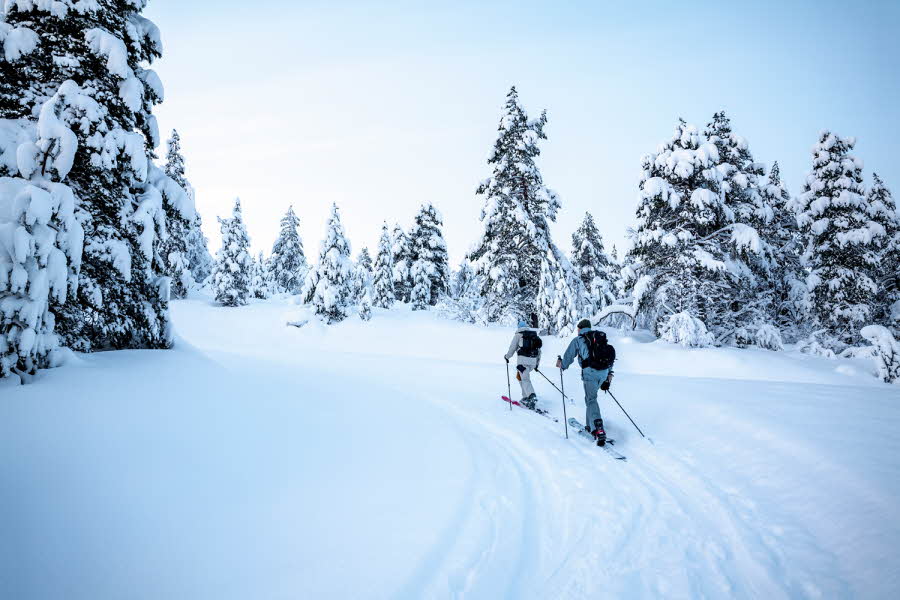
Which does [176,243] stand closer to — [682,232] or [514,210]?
[514,210]

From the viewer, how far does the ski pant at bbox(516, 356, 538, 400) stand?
360 inches

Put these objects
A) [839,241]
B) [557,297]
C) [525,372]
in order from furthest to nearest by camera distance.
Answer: [557,297]
[839,241]
[525,372]

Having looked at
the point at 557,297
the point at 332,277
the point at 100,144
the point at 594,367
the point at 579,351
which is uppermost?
the point at 100,144

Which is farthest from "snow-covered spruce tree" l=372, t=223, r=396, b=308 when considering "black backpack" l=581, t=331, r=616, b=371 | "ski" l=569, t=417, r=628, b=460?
"black backpack" l=581, t=331, r=616, b=371

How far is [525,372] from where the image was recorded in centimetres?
929

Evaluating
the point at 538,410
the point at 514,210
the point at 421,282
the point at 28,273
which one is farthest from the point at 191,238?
the point at 538,410

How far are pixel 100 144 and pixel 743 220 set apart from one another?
22713 millimetres

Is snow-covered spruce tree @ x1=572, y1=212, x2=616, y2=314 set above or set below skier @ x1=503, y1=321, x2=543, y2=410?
above

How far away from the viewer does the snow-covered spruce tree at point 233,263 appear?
110 feet

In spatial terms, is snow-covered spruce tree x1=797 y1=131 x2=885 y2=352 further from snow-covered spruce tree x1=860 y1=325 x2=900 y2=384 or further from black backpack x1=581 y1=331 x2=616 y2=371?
black backpack x1=581 y1=331 x2=616 y2=371

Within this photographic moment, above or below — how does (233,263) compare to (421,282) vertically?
above

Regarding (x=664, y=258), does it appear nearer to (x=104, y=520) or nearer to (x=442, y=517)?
(x=442, y=517)

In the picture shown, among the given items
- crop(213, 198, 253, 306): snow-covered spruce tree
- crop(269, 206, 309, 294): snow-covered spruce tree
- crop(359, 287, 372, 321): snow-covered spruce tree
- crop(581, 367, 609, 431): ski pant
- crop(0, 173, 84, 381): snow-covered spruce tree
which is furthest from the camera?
crop(269, 206, 309, 294): snow-covered spruce tree

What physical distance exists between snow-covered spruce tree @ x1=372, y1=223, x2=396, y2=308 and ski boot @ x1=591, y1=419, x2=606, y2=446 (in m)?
30.7
